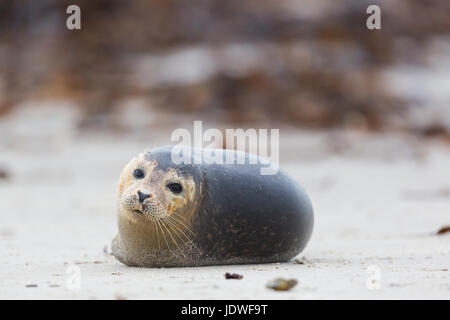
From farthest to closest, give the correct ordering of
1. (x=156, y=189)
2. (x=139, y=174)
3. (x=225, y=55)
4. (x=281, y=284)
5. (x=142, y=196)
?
(x=225, y=55) → (x=139, y=174) → (x=156, y=189) → (x=142, y=196) → (x=281, y=284)

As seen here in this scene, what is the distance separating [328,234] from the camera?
6770 mm

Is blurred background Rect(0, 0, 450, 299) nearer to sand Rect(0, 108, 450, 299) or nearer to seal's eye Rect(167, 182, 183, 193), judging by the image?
sand Rect(0, 108, 450, 299)

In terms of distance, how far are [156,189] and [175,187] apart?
0.13 m

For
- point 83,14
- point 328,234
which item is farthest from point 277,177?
point 83,14

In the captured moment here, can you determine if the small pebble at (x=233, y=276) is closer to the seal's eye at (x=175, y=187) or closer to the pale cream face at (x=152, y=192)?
the pale cream face at (x=152, y=192)

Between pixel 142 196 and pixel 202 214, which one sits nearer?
pixel 142 196

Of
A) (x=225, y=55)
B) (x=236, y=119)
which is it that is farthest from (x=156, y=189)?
(x=225, y=55)

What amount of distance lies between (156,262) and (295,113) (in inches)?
583

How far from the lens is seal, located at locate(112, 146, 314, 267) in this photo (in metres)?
4.55

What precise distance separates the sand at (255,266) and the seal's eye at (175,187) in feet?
1.51

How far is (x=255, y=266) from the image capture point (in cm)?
465

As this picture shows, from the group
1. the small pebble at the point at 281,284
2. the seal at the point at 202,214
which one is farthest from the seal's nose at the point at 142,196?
the small pebble at the point at 281,284

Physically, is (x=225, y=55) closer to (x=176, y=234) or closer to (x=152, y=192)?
(x=176, y=234)

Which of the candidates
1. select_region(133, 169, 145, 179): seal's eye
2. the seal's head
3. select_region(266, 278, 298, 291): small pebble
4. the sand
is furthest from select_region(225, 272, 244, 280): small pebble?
select_region(133, 169, 145, 179): seal's eye
